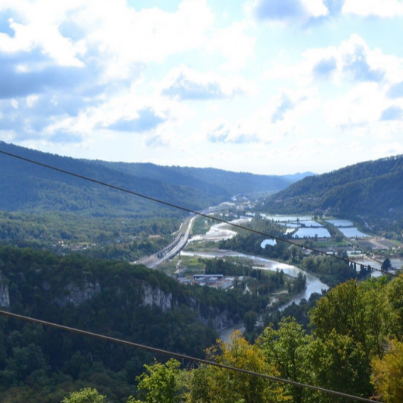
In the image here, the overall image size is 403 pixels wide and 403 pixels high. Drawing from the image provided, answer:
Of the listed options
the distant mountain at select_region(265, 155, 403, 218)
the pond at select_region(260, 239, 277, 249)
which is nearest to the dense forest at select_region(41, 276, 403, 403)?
the pond at select_region(260, 239, 277, 249)

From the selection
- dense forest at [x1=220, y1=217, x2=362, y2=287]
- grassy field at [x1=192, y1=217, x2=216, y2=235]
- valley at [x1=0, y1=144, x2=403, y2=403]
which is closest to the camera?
valley at [x1=0, y1=144, x2=403, y2=403]

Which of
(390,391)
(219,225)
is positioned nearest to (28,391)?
(390,391)

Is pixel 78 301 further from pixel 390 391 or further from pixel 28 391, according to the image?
pixel 390 391

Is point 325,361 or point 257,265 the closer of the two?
point 325,361

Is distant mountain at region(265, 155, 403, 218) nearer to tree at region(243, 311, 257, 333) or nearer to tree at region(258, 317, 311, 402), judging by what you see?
tree at region(243, 311, 257, 333)

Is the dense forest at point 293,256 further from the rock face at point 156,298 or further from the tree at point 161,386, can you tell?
the tree at point 161,386

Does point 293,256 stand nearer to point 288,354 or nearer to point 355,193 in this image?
point 288,354

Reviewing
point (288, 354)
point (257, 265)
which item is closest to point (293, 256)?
point (257, 265)
